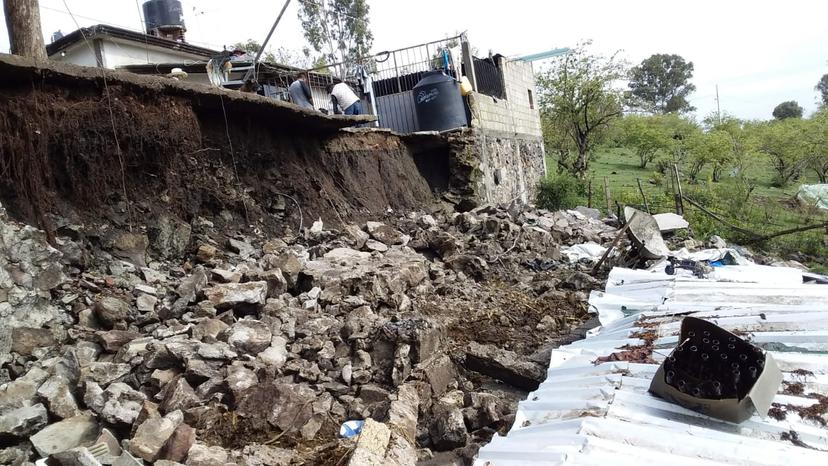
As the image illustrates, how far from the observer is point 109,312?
4.46 m

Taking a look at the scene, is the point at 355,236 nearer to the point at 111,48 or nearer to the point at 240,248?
the point at 240,248

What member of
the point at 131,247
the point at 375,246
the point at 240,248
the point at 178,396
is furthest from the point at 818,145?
the point at 178,396

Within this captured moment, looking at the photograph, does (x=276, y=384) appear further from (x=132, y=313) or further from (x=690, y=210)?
(x=690, y=210)

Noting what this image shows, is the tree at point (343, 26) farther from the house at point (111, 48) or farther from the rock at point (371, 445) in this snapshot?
the rock at point (371, 445)

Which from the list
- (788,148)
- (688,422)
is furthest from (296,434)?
(788,148)

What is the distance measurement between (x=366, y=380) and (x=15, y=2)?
19.6 feet

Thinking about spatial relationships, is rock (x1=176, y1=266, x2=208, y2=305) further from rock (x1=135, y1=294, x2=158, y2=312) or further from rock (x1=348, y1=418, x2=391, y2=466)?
rock (x1=348, y1=418, x2=391, y2=466)

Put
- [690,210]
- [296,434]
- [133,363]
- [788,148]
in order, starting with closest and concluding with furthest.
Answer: [296,434], [133,363], [690,210], [788,148]

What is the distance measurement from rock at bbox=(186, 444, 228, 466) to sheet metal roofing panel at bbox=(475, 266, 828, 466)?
63.2 inches

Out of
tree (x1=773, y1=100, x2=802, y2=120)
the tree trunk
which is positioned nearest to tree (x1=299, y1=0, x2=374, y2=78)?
the tree trunk

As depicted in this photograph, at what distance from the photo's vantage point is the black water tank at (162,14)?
56.4 feet

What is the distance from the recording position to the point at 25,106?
4.71m

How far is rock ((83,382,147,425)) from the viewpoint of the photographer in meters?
3.26

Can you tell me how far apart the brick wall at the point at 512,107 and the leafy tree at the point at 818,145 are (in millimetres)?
18536
